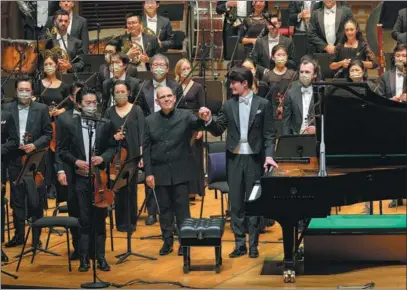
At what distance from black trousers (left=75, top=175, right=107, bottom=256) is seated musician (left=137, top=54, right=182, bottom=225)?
3.58 feet

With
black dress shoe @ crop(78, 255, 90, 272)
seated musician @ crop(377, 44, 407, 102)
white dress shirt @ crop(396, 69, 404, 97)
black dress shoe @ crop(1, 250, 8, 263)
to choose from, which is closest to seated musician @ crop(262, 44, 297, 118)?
seated musician @ crop(377, 44, 407, 102)

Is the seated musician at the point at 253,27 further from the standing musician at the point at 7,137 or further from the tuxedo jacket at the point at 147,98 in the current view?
the standing musician at the point at 7,137

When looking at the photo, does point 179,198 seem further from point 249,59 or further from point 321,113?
point 249,59

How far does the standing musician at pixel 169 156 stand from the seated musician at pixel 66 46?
277 cm

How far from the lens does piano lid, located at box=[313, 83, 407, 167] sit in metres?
8.29

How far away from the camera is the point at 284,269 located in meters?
8.31

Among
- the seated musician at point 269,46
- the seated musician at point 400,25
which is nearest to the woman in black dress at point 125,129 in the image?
the seated musician at point 269,46

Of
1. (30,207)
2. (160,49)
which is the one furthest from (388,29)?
(30,207)

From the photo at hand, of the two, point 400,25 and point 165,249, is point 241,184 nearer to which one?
point 165,249

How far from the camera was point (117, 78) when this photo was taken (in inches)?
425

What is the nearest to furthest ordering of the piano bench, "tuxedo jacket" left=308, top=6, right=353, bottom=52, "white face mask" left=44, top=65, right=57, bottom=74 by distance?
1. the piano bench
2. "white face mask" left=44, top=65, right=57, bottom=74
3. "tuxedo jacket" left=308, top=6, right=353, bottom=52

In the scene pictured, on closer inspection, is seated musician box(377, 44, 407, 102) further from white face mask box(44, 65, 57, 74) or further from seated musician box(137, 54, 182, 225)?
white face mask box(44, 65, 57, 74)

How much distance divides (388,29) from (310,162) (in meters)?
4.44

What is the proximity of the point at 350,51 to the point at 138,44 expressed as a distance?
221 cm
